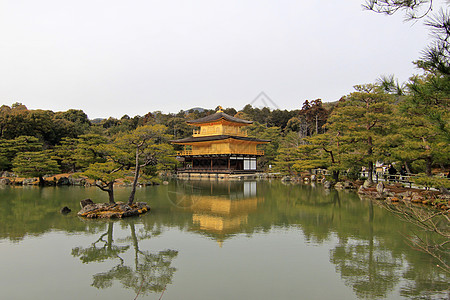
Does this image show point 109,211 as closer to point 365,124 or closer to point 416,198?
point 416,198

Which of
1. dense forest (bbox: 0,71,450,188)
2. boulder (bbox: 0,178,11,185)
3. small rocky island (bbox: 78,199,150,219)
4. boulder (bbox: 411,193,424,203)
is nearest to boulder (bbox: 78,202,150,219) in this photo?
small rocky island (bbox: 78,199,150,219)

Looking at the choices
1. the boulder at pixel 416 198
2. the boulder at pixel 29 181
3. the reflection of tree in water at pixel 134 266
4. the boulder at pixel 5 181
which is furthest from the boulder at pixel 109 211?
the boulder at pixel 5 181

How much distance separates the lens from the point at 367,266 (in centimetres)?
684

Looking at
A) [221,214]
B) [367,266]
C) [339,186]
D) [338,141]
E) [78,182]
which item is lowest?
[367,266]

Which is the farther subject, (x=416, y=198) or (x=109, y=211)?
(x=416, y=198)

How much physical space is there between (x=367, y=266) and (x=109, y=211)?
896 cm

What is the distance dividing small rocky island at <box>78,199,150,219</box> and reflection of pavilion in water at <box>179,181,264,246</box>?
230 cm

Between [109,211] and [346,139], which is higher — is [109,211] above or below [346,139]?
below

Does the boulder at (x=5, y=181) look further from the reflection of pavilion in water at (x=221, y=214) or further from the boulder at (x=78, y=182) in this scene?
the reflection of pavilion in water at (x=221, y=214)

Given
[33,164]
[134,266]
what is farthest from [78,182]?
[134,266]

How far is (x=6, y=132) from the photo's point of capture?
2969 centimetres

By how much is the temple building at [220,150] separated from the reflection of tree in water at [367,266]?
25439 millimetres

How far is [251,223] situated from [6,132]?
2844 centimetres

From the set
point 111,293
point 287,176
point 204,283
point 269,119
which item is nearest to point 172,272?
point 204,283
